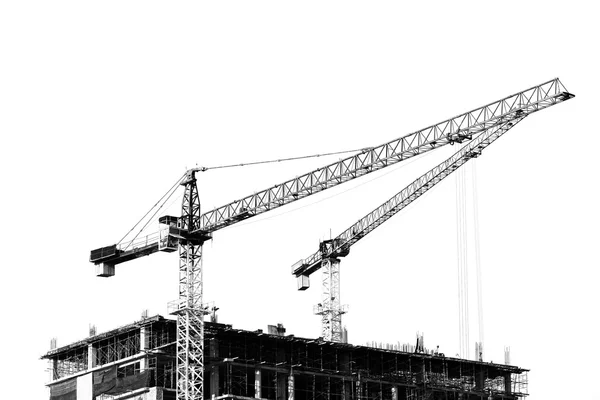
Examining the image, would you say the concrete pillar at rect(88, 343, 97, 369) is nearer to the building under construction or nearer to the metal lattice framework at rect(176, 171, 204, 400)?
the building under construction

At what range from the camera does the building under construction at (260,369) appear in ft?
548

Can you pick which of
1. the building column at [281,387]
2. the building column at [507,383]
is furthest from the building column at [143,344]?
the building column at [507,383]

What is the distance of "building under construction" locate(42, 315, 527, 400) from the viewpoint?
16712 centimetres

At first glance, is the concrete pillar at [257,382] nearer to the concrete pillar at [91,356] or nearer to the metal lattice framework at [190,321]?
the metal lattice framework at [190,321]

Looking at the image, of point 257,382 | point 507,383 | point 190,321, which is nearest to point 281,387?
point 257,382

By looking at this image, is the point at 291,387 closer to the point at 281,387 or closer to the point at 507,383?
the point at 281,387

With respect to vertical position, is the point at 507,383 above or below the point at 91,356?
below

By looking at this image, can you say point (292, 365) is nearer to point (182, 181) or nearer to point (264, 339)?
point (264, 339)

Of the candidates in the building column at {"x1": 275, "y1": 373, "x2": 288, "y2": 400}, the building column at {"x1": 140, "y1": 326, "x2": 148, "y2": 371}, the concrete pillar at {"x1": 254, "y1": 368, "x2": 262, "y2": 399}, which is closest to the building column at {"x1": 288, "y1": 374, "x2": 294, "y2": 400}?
the building column at {"x1": 275, "y1": 373, "x2": 288, "y2": 400}

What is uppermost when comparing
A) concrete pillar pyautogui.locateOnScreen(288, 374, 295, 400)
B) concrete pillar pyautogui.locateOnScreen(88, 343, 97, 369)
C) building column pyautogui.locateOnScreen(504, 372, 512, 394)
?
concrete pillar pyautogui.locateOnScreen(88, 343, 97, 369)

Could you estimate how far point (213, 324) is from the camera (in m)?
168

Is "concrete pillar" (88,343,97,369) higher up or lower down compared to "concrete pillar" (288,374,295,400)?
higher up

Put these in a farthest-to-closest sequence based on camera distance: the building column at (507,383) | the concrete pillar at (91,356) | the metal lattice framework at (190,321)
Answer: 1. the building column at (507,383)
2. the concrete pillar at (91,356)
3. the metal lattice framework at (190,321)

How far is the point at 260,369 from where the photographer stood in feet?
553
